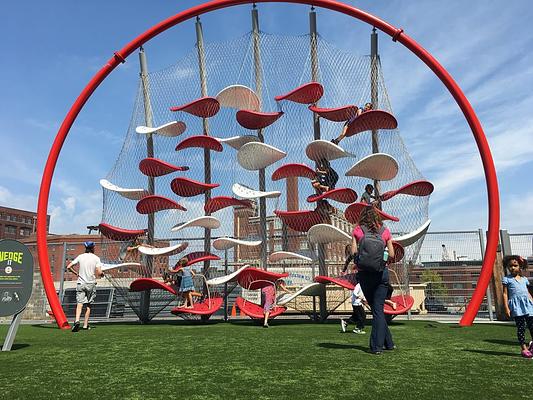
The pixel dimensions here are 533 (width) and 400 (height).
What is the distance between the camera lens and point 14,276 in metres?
5.69

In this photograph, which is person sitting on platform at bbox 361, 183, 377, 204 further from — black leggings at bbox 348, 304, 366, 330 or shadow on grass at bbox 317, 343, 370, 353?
shadow on grass at bbox 317, 343, 370, 353

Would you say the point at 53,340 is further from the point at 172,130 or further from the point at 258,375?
the point at 172,130

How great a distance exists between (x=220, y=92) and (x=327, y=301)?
6428 mm

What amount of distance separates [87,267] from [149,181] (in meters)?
3.92

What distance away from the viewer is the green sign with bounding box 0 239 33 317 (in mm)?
5562

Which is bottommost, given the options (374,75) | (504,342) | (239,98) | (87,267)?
(504,342)

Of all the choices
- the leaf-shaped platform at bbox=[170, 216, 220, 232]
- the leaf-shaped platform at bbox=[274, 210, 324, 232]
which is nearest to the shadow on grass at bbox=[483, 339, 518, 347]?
the leaf-shaped platform at bbox=[274, 210, 324, 232]

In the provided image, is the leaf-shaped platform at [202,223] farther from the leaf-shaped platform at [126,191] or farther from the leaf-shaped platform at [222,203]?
the leaf-shaped platform at [126,191]

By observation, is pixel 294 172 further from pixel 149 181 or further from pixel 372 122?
pixel 149 181

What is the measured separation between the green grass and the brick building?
318 feet

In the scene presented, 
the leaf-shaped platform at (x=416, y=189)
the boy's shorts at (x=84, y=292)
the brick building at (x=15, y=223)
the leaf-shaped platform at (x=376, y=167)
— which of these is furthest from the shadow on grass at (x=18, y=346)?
the brick building at (x=15, y=223)

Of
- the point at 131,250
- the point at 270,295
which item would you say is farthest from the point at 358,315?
the point at 131,250

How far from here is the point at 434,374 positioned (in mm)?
3793

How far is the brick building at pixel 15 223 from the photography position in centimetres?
8862
